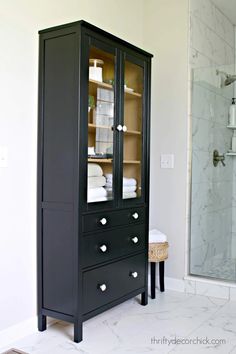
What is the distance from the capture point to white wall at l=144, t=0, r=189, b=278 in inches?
135

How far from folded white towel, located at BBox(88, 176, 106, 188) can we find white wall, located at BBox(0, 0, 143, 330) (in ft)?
1.19

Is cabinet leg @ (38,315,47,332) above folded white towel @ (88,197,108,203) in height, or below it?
below

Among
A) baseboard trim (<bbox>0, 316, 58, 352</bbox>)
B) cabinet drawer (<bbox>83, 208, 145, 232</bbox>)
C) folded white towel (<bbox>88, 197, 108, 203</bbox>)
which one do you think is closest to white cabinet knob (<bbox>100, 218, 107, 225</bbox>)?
→ cabinet drawer (<bbox>83, 208, 145, 232</bbox>)

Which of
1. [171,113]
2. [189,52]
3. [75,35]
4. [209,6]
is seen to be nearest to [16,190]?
[75,35]

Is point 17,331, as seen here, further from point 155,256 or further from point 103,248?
point 155,256

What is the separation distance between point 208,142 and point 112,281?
65.5 inches

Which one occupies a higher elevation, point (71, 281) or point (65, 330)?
point (71, 281)

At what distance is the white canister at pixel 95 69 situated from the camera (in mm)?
2471

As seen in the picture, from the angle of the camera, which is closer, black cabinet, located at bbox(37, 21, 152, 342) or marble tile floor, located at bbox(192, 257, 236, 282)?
black cabinet, located at bbox(37, 21, 152, 342)

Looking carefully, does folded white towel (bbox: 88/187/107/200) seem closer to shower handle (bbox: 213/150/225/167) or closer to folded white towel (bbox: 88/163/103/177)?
folded white towel (bbox: 88/163/103/177)

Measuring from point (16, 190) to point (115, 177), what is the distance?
68cm

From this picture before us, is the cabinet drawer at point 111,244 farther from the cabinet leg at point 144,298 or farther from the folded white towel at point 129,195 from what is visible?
the cabinet leg at point 144,298

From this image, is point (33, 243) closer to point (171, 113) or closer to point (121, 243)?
point (121, 243)

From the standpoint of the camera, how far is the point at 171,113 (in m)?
3.50
